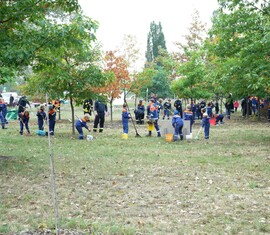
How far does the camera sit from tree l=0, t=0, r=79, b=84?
9.84 metres

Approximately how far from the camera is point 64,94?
63.3ft

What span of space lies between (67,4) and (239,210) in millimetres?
6624

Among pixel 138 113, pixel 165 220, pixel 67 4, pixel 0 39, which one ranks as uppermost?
pixel 67 4

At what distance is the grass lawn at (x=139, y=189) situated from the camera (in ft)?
21.8

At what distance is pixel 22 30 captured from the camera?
1068 cm

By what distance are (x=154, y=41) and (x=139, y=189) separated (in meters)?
54.0

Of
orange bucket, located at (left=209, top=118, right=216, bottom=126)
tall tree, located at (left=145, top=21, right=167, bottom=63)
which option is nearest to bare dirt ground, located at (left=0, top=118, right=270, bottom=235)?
orange bucket, located at (left=209, top=118, right=216, bottom=126)

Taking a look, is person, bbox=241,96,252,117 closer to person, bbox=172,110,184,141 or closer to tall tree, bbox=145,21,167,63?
person, bbox=172,110,184,141

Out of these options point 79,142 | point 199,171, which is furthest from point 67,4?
point 79,142

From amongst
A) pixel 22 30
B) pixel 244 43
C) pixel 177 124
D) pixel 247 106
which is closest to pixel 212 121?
pixel 247 106

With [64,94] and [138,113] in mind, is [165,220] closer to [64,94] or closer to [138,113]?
[64,94]

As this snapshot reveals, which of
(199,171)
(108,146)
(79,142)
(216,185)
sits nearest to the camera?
(216,185)

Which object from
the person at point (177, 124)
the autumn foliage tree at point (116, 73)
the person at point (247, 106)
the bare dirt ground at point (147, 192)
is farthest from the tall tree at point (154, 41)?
the bare dirt ground at point (147, 192)

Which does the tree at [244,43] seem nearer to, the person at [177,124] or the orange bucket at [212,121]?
the person at [177,124]
